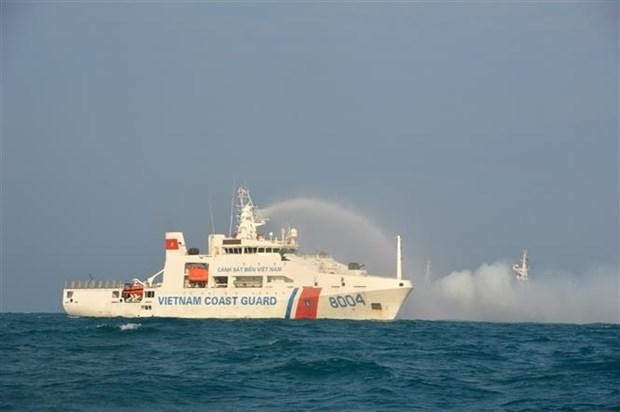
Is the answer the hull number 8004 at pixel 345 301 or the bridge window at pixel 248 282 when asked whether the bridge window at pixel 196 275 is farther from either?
the hull number 8004 at pixel 345 301

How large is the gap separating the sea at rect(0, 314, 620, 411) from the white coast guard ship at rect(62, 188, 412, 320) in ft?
47.6

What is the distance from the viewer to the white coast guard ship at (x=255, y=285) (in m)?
61.3

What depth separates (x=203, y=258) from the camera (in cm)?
6556

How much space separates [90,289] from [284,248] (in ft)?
57.8

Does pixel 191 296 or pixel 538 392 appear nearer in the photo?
pixel 538 392

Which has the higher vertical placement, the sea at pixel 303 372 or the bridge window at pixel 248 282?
the bridge window at pixel 248 282

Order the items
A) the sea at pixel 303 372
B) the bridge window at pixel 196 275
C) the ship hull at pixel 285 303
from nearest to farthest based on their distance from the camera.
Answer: the sea at pixel 303 372
the ship hull at pixel 285 303
the bridge window at pixel 196 275

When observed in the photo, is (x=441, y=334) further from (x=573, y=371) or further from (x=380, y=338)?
(x=573, y=371)

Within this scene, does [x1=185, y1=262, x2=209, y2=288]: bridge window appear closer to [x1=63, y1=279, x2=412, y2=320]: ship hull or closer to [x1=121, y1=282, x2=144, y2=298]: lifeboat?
[x1=63, y1=279, x2=412, y2=320]: ship hull

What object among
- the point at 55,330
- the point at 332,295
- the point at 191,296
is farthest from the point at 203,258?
the point at 55,330

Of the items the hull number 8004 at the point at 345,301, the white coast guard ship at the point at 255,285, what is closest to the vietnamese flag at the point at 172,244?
the white coast guard ship at the point at 255,285

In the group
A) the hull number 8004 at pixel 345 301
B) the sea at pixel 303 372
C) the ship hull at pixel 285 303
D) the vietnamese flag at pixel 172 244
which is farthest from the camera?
the vietnamese flag at pixel 172 244

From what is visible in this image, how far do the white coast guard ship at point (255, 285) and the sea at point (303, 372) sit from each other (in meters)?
14.5

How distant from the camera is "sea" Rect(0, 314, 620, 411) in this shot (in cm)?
2431
